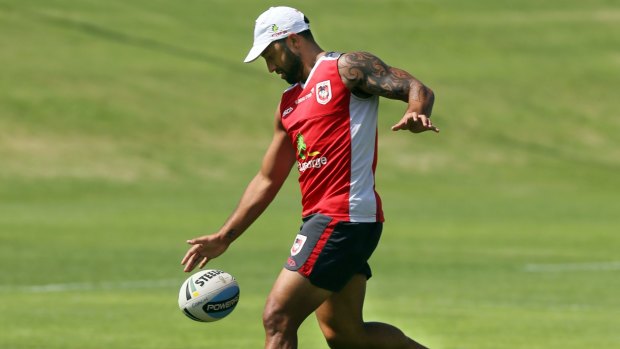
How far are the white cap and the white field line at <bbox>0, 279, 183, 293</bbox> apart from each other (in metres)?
9.61

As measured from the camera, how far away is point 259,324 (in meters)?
15.8

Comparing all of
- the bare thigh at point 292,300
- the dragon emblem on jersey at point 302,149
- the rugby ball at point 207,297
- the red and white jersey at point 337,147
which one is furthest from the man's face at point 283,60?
the rugby ball at point 207,297

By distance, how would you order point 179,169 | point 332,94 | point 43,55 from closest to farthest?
point 332,94
point 179,169
point 43,55

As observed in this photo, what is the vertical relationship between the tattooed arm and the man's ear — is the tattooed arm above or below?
below

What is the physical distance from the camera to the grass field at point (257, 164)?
1695 cm

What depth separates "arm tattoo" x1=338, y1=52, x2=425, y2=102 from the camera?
9898 mm

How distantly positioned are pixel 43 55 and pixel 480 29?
20.2m

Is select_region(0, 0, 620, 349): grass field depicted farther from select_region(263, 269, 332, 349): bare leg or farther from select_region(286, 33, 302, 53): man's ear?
select_region(286, 33, 302, 53): man's ear

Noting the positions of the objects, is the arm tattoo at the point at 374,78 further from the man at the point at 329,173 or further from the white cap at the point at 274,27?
the white cap at the point at 274,27

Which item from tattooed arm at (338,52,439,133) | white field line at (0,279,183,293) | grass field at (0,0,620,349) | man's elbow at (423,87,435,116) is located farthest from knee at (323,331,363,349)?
white field line at (0,279,183,293)

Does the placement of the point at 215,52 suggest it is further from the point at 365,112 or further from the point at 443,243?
the point at 365,112

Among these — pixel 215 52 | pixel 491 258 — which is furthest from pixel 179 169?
pixel 491 258

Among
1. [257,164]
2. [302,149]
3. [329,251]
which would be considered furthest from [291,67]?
[257,164]

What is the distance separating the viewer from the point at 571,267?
902 inches
